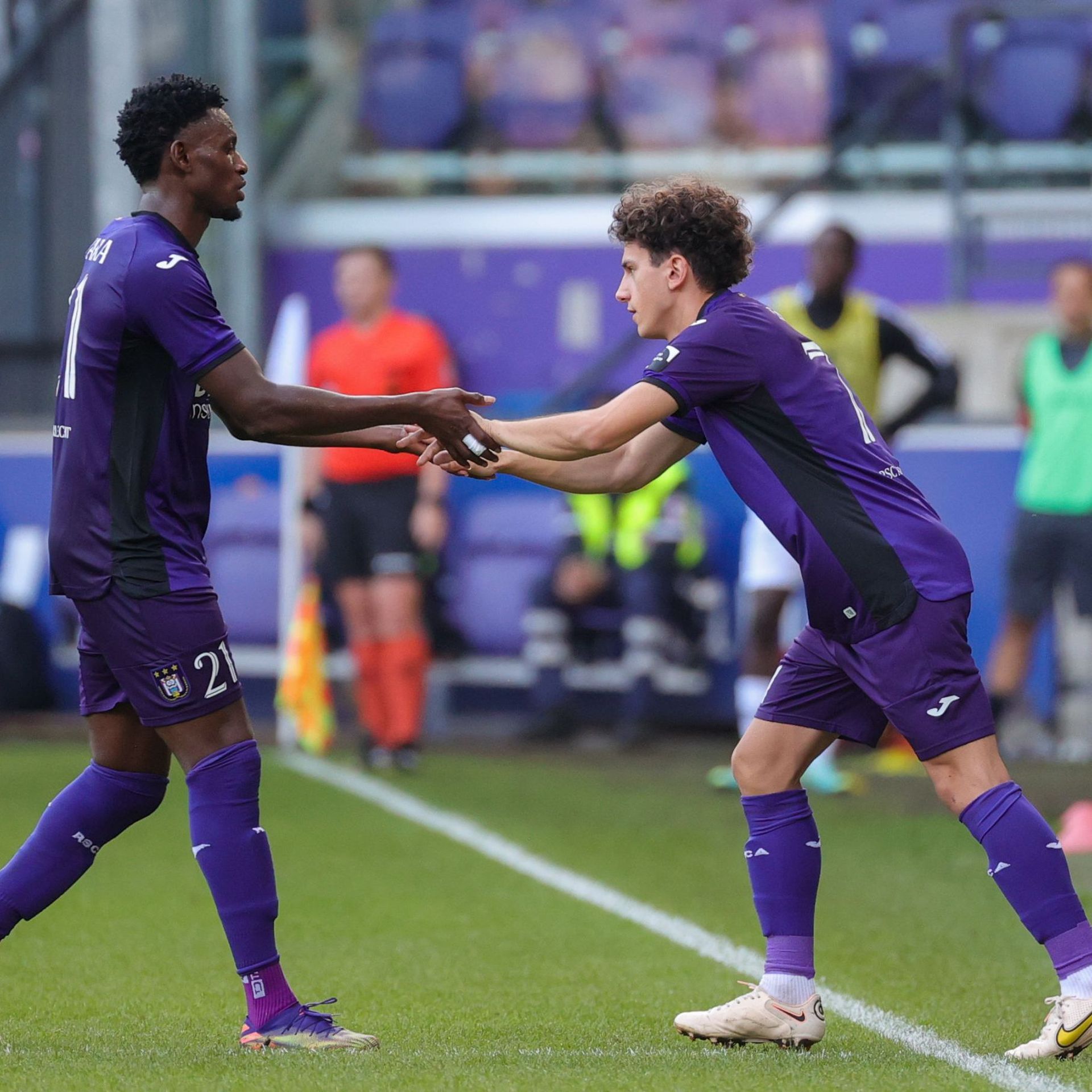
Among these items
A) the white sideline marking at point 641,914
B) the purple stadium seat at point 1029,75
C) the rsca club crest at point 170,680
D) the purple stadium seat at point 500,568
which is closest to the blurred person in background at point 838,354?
the white sideline marking at point 641,914

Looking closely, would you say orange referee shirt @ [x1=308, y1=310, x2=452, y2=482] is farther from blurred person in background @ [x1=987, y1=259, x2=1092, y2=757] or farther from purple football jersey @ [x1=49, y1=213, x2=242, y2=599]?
purple football jersey @ [x1=49, y1=213, x2=242, y2=599]

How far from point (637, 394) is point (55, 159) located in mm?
10390

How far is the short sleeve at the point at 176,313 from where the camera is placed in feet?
13.4

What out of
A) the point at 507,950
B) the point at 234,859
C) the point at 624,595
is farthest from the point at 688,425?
the point at 624,595

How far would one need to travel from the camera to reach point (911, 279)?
13.9 meters

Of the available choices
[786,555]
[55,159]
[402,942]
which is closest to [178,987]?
[402,942]

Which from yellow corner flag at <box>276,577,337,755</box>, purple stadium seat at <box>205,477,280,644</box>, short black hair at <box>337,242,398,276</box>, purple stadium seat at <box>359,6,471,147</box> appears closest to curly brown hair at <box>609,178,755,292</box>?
short black hair at <box>337,242,398,276</box>

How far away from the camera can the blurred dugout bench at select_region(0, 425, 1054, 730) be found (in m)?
10.5

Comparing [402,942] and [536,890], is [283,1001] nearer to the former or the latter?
[402,942]

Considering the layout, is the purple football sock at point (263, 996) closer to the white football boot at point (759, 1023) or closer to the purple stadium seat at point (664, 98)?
the white football boot at point (759, 1023)

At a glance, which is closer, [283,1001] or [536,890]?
[283,1001]

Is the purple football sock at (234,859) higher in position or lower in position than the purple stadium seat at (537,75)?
lower

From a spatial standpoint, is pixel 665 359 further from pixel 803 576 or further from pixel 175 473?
pixel 175 473

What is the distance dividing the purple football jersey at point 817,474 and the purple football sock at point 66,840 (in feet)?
4.95
